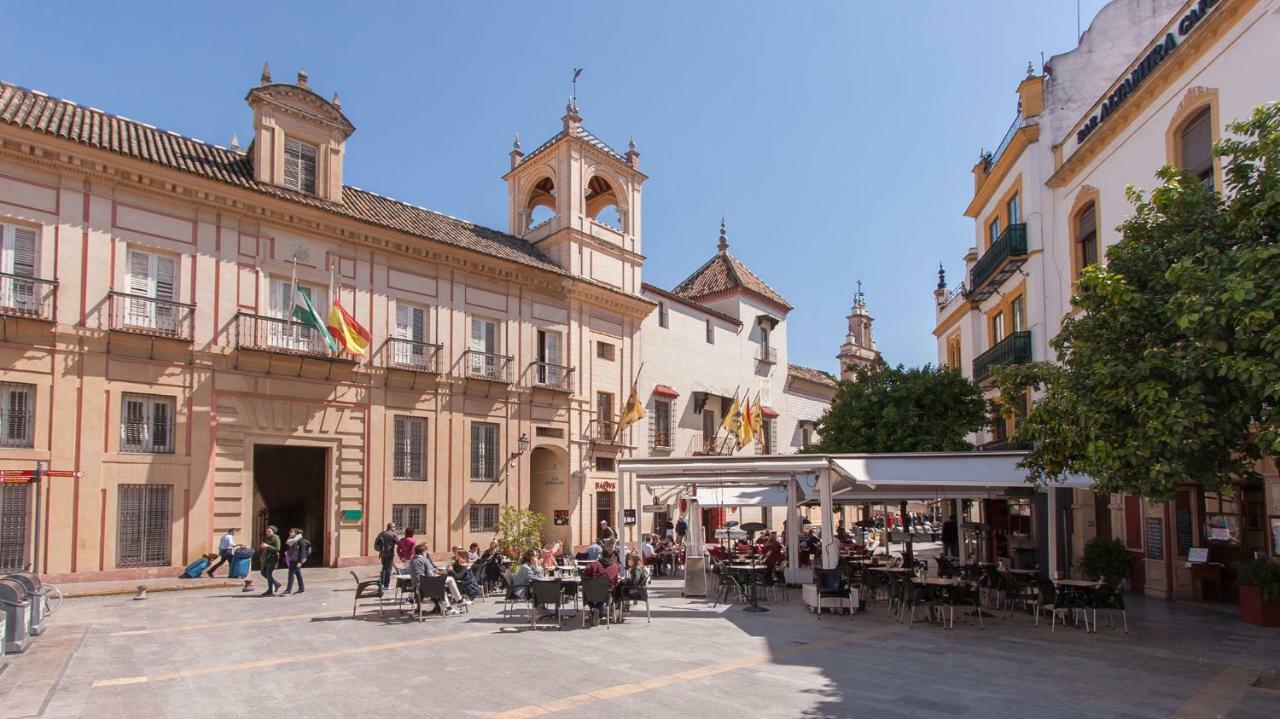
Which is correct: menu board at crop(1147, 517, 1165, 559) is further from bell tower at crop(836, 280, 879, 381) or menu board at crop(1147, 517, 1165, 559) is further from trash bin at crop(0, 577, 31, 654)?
bell tower at crop(836, 280, 879, 381)

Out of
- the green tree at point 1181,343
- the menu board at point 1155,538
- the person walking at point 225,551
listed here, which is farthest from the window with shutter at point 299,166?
the menu board at point 1155,538

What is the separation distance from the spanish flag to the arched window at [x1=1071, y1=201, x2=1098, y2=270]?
18.0 m

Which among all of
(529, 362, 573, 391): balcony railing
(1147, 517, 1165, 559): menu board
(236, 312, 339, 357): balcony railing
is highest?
(236, 312, 339, 357): balcony railing

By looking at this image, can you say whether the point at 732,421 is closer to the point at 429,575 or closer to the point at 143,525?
the point at 429,575

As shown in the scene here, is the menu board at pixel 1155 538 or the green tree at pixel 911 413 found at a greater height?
the green tree at pixel 911 413

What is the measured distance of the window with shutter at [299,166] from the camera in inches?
941

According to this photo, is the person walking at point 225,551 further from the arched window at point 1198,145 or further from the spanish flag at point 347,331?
the arched window at point 1198,145

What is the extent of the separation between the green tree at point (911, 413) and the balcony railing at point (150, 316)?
1812 cm

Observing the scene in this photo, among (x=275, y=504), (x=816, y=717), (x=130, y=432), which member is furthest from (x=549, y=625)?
(x=275, y=504)

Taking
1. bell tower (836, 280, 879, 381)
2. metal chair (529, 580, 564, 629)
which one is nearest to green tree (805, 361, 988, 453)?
metal chair (529, 580, 564, 629)

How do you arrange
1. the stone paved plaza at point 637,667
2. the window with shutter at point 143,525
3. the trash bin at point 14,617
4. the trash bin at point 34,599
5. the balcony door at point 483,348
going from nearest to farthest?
the stone paved plaza at point 637,667 < the trash bin at point 14,617 < the trash bin at point 34,599 < the window with shutter at point 143,525 < the balcony door at point 483,348

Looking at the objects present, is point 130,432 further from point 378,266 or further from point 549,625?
point 549,625

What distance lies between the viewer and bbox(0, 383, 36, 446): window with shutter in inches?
718

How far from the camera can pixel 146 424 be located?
20172 millimetres
